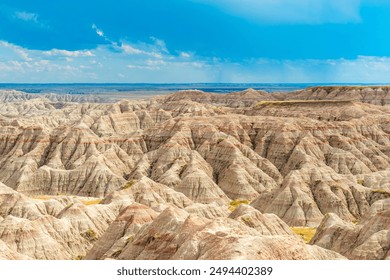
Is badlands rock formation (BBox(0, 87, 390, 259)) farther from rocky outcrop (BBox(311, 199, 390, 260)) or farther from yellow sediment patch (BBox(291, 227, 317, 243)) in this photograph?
yellow sediment patch (BBox(291, 227, 317, 243))

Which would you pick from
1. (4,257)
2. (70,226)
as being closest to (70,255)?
(70,226)

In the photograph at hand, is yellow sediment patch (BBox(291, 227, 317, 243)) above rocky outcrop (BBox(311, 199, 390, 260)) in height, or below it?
below

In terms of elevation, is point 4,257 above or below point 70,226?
above

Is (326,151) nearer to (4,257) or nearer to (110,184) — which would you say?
(110,184)

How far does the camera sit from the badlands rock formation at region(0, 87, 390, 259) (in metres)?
51.6

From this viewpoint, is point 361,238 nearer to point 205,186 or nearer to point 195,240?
point 195,240

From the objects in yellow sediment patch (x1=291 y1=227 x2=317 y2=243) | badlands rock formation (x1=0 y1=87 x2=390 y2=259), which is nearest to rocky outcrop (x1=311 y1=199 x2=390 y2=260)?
badlands rock formation (x1=0 y1=87 x2=390 y2=259)

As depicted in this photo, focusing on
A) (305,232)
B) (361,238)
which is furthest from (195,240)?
(305,232)

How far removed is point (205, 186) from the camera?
377 ft

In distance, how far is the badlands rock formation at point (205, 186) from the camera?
5156cm

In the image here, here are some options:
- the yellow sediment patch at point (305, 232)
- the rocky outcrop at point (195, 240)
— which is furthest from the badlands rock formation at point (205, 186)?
the yellow sediment patch at point (305, 232)

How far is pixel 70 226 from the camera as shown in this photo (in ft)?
244

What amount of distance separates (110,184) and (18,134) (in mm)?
44861

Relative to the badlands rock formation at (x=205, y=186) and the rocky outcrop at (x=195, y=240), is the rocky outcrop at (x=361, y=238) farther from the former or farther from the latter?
the rocky outcrop at (x=195, y=240)
